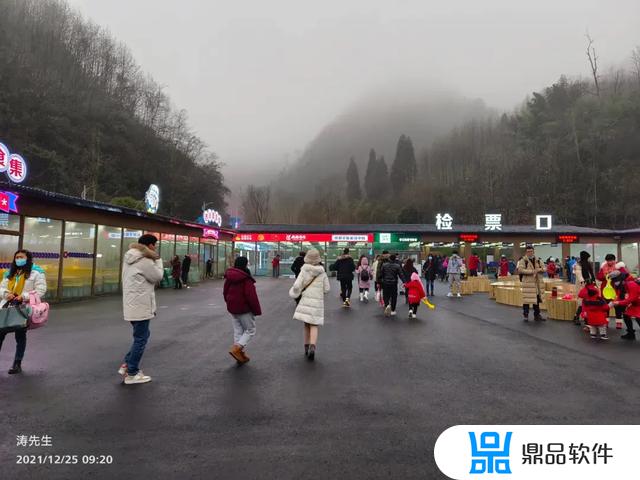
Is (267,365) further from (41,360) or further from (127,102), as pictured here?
(127,102)

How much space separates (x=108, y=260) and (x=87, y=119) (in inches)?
1192

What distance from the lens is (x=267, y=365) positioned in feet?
18.5

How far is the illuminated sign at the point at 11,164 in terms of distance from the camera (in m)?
11.5

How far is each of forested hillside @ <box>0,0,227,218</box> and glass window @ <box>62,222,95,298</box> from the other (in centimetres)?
1653

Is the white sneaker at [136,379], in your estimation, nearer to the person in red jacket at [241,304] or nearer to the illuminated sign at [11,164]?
the person in red jacket at [241,304]

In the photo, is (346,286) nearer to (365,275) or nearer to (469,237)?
(365,275)

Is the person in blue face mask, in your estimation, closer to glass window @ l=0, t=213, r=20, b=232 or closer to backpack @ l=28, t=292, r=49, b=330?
backpack @ l=28, t=292, r=49, b=330

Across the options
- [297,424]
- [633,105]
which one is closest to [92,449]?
[297,424]

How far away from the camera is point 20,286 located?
5.33 metres

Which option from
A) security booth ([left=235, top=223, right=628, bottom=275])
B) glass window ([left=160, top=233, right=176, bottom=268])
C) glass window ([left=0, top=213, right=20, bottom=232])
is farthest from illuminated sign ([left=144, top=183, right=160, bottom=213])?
security booth ([left=235, top=223, right=628, bottom=275])

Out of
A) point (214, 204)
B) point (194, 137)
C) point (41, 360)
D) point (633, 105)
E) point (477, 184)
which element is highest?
point (633, 105)

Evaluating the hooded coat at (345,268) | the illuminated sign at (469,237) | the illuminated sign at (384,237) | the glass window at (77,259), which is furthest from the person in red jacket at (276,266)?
the hooded coat at (345,268)

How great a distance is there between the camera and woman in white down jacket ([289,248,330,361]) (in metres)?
6.09

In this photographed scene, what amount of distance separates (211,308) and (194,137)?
5369 centimetres
